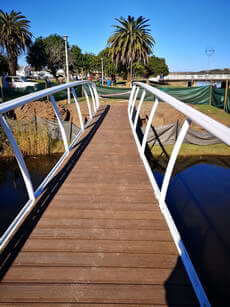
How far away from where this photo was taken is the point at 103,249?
2014 millimetres

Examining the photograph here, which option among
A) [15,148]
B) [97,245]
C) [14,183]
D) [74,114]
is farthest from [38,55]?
[97,245]

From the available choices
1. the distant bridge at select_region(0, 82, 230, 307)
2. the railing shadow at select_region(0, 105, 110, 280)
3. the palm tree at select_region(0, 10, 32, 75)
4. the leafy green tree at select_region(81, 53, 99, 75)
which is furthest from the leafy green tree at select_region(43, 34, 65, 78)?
the distant bridge at select_region(0, 82, 230, 307)

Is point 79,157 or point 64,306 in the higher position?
point 79,157

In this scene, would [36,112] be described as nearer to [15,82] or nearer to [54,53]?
[15,82]

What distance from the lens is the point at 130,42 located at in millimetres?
34031

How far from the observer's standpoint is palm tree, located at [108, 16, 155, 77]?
33938 millimetres

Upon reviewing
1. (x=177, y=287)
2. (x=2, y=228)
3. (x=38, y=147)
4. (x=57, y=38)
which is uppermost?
(x=57, y=38)

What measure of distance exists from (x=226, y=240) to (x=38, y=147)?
22.0ft

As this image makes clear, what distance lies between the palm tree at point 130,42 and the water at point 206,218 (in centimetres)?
2985

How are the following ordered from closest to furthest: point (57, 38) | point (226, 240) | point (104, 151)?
point (226, 240) → point (104, 151) → point (57, 38)

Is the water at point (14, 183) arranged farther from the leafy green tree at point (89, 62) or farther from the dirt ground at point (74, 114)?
the leafy green tree at point (89, 62)

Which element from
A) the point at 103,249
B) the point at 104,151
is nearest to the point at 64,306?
the point at 103,249

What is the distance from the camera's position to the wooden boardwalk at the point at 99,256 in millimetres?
1607

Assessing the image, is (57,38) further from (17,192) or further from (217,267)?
(217,267)
